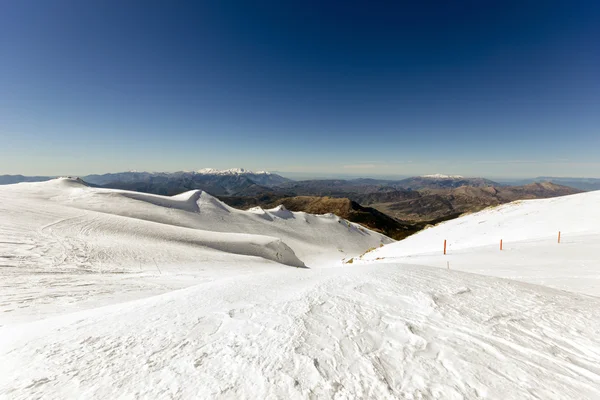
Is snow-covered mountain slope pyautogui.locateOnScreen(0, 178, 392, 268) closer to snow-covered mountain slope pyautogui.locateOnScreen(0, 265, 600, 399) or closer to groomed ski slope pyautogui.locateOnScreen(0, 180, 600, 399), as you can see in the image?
groomed ski slope pyautogui.locateOnScreen(0, 180, 600, 399)

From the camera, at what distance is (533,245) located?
14625 millimetres

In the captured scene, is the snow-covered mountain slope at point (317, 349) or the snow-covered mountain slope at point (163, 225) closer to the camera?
the snow-covered mountain slope at point (317, 349)

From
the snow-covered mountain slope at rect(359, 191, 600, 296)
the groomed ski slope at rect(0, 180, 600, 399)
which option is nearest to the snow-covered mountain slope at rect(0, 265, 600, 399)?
the groomed ski slope at rect(0, 180, 600, 399)

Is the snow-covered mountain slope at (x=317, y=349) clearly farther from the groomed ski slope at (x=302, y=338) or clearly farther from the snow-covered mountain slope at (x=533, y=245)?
the snow-covered mountain slope at (x=533, y=245)

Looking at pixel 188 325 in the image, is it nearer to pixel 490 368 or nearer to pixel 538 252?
pixel 490 368

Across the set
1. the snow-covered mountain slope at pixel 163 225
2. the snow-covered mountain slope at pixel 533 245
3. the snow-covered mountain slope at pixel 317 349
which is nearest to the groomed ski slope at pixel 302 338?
the snow-covered mountain slope at pixel 317 349

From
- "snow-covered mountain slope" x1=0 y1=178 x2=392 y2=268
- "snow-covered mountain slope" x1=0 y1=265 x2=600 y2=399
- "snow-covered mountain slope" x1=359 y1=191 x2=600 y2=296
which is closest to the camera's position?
"snow-covered mountain slope" x1=0 y1=265 x2=600 y2=399

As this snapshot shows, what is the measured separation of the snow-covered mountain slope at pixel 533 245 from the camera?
32.4 ft

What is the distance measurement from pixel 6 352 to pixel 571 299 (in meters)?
12.8

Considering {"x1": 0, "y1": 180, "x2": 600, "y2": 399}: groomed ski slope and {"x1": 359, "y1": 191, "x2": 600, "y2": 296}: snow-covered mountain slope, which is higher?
{"x1": 0, "y1": 180, "x2": 600, "y2": 399}: groomed ski slope

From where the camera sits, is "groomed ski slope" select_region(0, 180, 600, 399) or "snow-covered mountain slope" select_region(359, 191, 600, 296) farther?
"snow-covered mountain slope" select_region(359, 191, 600, 296)

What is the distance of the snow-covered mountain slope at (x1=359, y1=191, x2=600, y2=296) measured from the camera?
389 inches

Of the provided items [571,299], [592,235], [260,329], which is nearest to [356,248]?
[592,235]

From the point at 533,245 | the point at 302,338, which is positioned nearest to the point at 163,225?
the point at 302,338
